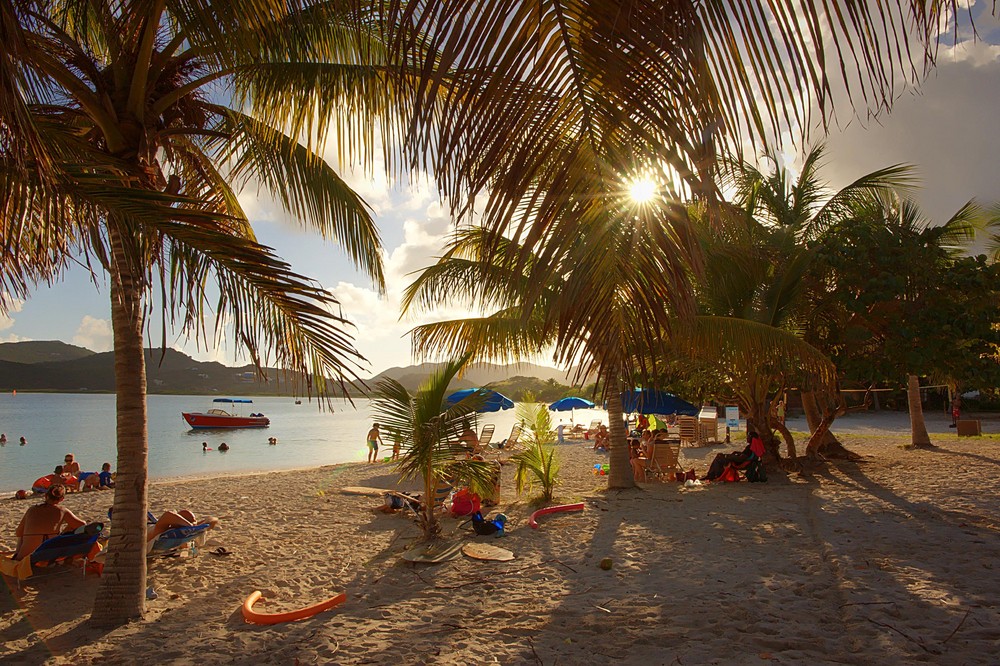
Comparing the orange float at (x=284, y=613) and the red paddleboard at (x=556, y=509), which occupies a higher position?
the orange float at (x=284, y=613)

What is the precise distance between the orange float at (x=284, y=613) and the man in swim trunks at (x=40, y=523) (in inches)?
107

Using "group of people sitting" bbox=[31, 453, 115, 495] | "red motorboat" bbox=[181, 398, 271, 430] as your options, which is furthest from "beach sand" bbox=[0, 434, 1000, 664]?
"red motorboat" bbox=[181, 398, 271, 430]

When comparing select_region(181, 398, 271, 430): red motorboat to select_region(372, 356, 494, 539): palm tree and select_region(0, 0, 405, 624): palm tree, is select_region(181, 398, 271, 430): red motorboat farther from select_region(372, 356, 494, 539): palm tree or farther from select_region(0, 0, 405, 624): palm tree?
select_region(0, 0, 405, 624): palm tree

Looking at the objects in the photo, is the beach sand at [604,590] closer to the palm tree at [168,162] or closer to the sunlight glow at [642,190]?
the palm tree at [168,162]

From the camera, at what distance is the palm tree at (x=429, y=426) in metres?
6.66

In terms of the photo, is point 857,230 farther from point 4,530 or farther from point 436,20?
point 4,530

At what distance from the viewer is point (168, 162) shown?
17.4 ft

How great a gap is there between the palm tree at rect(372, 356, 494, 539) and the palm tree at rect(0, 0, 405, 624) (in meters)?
1.71

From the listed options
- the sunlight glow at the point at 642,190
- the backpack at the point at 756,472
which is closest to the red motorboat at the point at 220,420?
the backpack at the point at 756,472

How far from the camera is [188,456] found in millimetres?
29422

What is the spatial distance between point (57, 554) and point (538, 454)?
608 centimetres

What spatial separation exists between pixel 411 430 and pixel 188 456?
27571mm

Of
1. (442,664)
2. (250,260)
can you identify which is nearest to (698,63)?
(250,260)

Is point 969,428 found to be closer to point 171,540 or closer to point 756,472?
point 756,472
